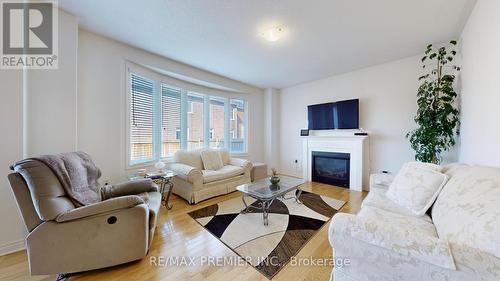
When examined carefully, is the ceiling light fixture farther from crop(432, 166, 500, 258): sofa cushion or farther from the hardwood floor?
the hardwood floor

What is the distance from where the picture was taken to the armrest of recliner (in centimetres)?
194

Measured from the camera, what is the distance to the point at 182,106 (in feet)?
12.3

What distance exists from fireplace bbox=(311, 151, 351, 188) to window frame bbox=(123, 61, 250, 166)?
1.84 meters

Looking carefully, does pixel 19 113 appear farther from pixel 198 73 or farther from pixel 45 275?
pixel 198 73

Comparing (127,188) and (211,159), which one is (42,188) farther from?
(211,159)

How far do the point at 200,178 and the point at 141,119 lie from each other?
4.84 feet

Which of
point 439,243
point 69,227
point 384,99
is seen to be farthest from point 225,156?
point 439,243

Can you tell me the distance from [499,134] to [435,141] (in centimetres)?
126

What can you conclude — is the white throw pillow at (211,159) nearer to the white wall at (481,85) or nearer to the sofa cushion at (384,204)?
the sofa cushion at (384,204)

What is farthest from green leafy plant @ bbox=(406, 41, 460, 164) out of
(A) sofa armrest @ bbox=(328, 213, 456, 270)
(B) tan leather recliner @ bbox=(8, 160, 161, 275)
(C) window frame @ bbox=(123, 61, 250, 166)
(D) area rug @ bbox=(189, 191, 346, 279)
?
(B) tan leather recliner @ bbox=(8, 160, 161, 275)

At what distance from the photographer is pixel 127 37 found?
2.54 m

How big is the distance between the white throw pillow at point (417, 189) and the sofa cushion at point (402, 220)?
0.12 m

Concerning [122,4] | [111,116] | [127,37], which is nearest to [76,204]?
[111,116]

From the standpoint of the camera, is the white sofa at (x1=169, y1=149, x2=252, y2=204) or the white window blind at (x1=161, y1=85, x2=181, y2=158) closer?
the white sofa at (x1=169, y1=149, x2=252, y2=204)
